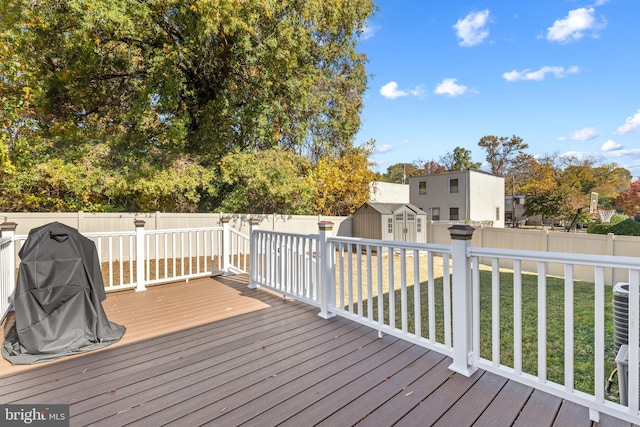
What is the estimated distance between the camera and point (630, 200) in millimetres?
23391

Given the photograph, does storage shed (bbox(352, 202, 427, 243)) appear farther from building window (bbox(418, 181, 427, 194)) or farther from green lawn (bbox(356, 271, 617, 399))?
building window (bbox(418, 181, 427, 194))

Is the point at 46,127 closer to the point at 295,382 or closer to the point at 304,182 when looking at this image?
the point at 304,182

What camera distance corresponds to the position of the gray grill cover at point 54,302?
7.79 ft

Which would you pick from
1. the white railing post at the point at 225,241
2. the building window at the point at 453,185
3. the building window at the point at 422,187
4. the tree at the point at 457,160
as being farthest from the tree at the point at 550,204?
the white railing post at the point at 225,241

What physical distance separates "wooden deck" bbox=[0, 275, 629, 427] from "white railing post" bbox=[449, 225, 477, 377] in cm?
11

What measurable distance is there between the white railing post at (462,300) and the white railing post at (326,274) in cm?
134

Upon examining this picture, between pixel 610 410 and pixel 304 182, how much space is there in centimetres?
963

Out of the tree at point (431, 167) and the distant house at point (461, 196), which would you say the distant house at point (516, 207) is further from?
the distant house at point (461, 196)

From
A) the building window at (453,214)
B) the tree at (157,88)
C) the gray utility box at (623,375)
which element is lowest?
the gray utility box at (623,375)

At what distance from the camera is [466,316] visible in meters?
2.10

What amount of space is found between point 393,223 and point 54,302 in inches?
377

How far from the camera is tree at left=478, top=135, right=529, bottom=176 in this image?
32562mm

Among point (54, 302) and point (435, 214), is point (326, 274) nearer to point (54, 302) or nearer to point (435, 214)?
point (54, 302)

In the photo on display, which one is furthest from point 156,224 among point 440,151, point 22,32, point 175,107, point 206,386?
point 440,151
